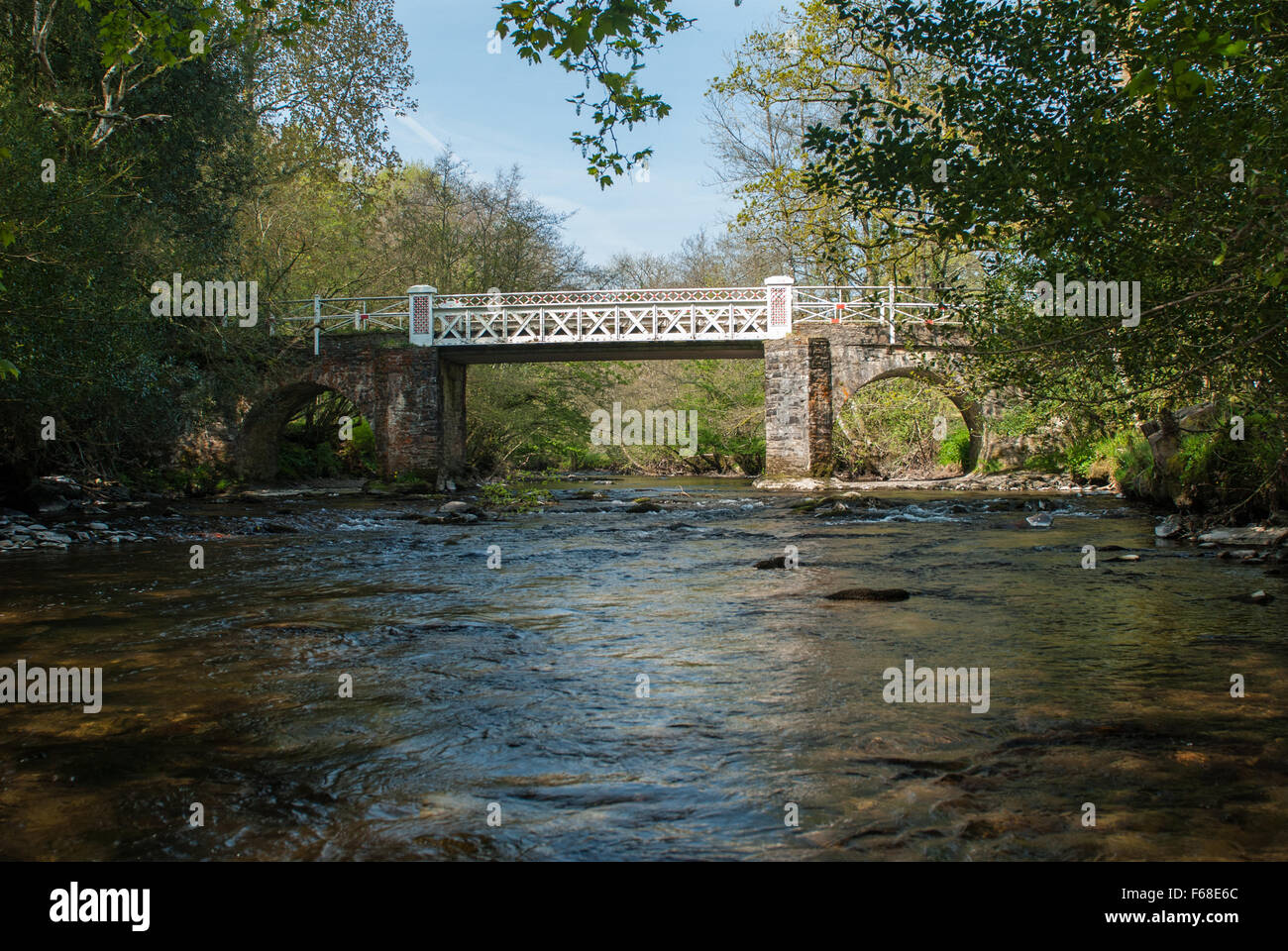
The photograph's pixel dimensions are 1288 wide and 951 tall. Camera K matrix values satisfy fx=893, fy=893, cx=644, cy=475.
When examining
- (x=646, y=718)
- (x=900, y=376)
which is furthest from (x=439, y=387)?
(x=646, y=718)

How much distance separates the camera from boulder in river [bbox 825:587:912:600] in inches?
306

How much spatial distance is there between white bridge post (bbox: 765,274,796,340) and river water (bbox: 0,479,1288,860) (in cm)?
1637

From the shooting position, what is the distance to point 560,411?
28.6m

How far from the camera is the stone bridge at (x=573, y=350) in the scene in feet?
81.9

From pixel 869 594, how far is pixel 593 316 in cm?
1842

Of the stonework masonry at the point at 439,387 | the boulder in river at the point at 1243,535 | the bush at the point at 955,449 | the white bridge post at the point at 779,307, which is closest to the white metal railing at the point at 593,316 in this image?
the white bridge post at the point at 779,307

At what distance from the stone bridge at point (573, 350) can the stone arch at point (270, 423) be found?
1.8 inches

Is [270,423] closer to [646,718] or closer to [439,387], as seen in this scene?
[439,387]

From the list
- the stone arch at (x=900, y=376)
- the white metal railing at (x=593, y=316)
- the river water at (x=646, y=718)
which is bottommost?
the river water at (x=646, y=718)

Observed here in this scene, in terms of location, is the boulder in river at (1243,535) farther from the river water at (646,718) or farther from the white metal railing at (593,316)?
the white metal railing at (593,316)

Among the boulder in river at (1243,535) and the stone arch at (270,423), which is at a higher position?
the stone arch at (270,423)

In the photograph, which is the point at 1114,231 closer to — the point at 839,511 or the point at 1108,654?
the point at 1108,654

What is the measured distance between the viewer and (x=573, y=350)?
1009 inches
